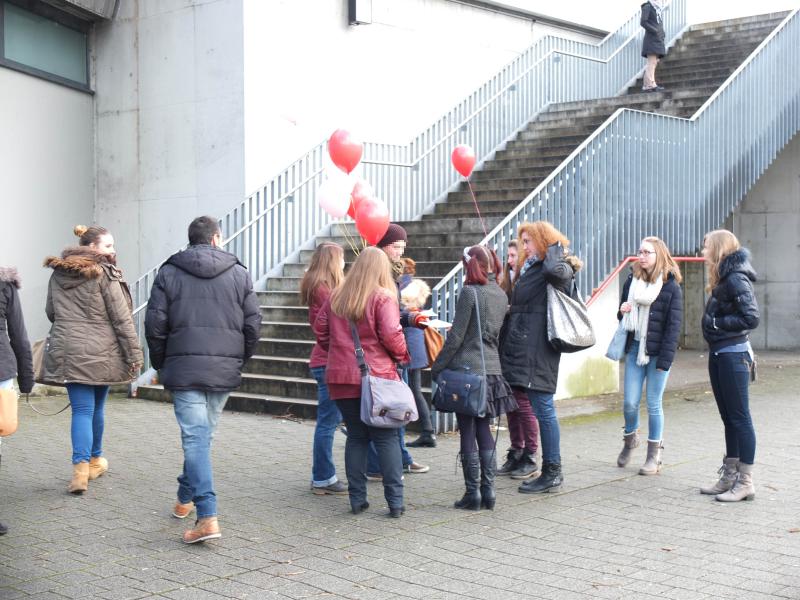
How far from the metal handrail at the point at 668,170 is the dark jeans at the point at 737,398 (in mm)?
3392

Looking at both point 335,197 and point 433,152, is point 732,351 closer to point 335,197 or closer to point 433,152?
point 335,197

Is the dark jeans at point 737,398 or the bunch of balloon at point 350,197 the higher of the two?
the bunch of balloon at point 350,197

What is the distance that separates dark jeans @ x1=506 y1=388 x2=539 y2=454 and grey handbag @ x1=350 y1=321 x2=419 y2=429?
1.52 m

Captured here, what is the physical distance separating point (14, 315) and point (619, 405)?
685cm

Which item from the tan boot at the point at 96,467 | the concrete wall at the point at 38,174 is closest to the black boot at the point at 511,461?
the tan boot at the point at 96,467

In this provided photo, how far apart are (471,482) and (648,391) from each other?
1.85 meters

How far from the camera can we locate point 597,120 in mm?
15250

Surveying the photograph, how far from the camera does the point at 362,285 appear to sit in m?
6.47

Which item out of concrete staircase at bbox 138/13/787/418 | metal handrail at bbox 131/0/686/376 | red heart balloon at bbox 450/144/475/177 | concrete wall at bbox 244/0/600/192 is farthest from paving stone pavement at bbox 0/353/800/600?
concrete wall at bbox 244/0/600/192

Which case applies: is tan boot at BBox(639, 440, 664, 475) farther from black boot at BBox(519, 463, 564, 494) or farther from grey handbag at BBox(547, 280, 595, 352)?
grey handbag at BBox(547, 280, 595, 352)

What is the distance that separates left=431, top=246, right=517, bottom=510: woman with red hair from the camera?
675cm

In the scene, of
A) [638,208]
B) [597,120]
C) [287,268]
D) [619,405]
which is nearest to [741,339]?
[619,405]

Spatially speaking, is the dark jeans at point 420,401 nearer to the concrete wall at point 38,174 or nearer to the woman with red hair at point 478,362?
the woman with red hair at point 478,362

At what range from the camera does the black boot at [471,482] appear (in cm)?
671
